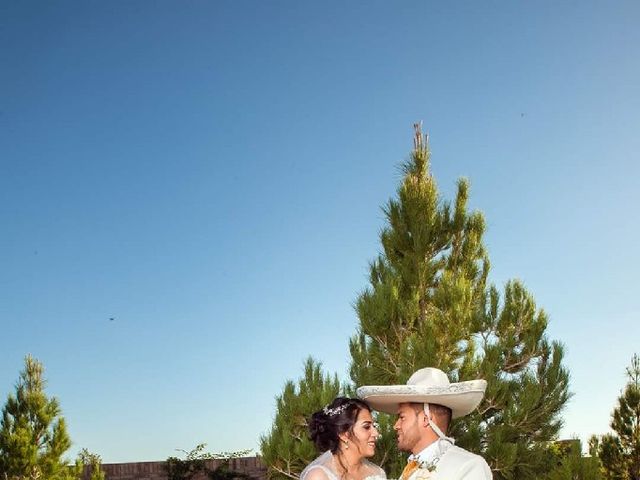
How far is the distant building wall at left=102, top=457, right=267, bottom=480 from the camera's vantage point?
693 inches

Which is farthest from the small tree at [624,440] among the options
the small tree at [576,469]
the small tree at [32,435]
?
the small tree at [32,435]

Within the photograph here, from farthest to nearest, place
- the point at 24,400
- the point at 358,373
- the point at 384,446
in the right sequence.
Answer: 1. the point at 24,400
2. the point at 358,373
3. the point at 384,446

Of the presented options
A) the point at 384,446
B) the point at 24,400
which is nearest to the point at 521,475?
the point at 384,446

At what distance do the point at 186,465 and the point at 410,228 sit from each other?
375 inches

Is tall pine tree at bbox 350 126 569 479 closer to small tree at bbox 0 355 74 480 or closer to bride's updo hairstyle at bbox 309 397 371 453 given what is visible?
bride's updo hairstyle at bbox 309 397 371 453

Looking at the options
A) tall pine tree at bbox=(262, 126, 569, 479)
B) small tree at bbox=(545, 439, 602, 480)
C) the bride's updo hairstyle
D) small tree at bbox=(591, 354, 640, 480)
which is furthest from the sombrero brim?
small tree at bbox=(591, 354, 640, 480)

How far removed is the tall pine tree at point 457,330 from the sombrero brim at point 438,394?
195 inches

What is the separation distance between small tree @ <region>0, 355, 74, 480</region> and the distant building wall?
123cm

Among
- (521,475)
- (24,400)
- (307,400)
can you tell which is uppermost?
(24,400)

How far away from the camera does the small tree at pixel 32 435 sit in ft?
54.0

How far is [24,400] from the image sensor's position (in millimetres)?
17172

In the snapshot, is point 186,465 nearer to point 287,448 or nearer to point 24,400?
point 24,400

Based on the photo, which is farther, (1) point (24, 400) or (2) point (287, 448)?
(1) point (24, 400)

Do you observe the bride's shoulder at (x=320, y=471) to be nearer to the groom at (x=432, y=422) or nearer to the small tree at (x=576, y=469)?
the groom at (x=432, y=422)
